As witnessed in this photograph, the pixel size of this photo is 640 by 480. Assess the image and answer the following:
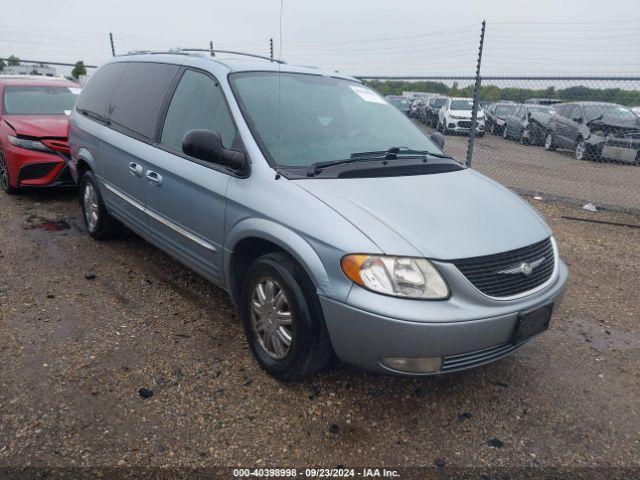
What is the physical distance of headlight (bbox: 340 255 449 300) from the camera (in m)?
2.31

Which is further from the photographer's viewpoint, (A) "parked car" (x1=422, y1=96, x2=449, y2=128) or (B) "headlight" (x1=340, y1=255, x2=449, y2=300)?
(A) "parked car" (x1=422, y1=96, x2=449, y2=128)

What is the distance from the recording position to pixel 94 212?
4.96m

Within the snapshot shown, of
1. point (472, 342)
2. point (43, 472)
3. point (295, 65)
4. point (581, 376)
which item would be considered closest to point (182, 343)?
point (43, 472)

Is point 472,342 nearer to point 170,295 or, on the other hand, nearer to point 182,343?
point 182,343

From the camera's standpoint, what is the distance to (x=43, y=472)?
217 centimetres

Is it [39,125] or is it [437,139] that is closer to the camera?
[437,139]

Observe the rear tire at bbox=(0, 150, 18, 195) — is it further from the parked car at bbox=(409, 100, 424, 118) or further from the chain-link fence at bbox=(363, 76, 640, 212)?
the parked car at bbox=(409, 100, 424, 118)

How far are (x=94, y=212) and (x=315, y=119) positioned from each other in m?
2.80

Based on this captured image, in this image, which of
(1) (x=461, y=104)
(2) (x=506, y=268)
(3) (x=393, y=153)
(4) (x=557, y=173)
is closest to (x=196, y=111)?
(3) (x=393, y=153)

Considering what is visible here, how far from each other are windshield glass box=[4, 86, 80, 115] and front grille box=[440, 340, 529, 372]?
6.50m

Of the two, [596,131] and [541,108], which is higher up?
[541,108]

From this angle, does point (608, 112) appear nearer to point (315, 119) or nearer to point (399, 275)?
point (315, 119)

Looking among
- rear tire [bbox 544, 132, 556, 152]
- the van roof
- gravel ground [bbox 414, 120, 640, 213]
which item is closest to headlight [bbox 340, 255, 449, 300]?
the van roof

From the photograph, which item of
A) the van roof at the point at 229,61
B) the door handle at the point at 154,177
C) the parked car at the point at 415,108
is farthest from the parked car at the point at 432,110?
the door handle at the point at 154,177
